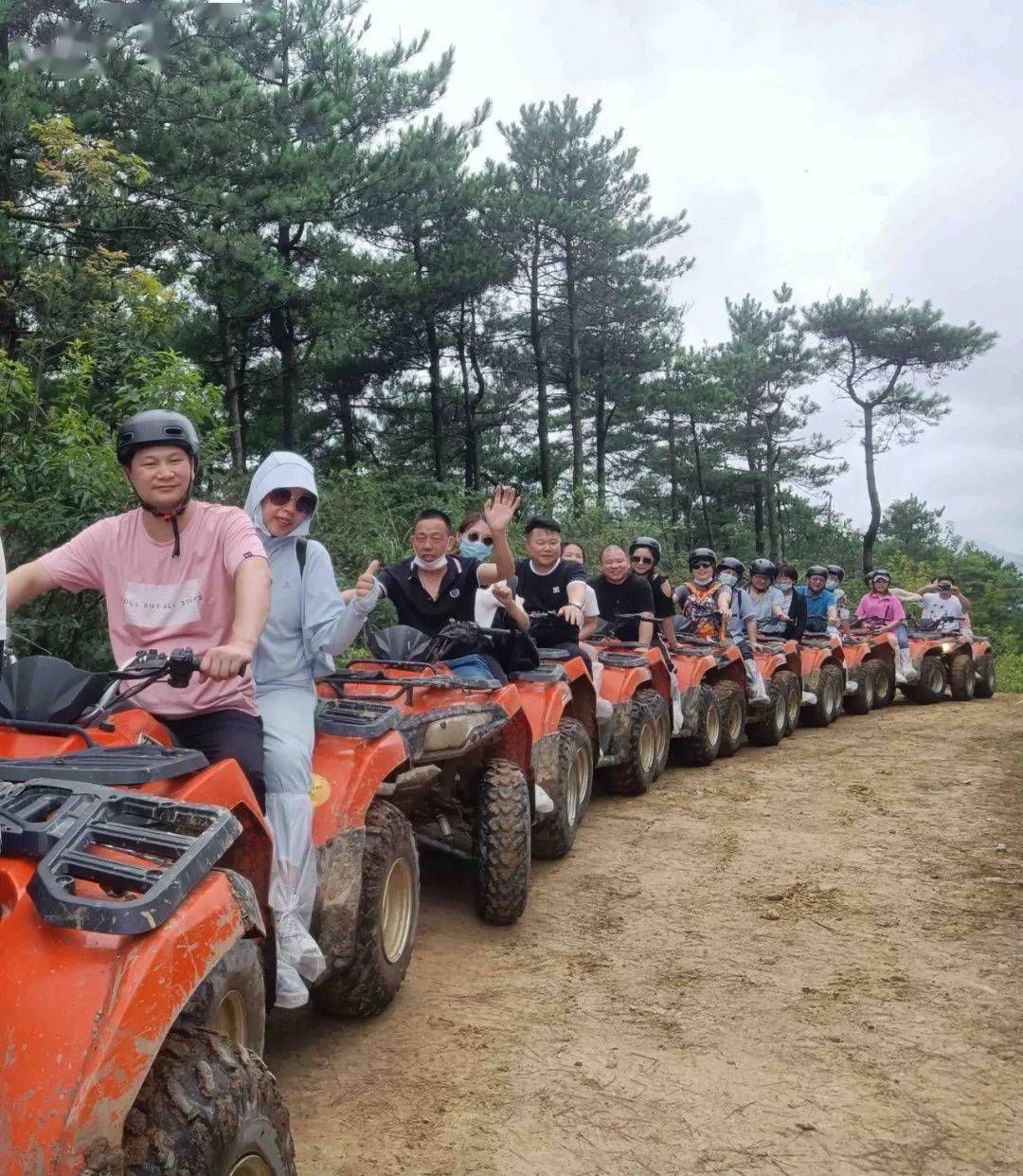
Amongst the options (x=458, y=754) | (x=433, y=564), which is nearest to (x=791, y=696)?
(x=433, y=564)

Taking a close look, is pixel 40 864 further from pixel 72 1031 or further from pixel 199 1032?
pixel 199 1032

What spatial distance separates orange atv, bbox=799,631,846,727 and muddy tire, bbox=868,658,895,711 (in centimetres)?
163

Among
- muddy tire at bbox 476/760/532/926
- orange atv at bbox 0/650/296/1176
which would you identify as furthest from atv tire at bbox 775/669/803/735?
orange atv at bbox 0/650/296/1176

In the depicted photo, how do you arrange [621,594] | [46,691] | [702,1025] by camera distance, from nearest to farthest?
[46,691]
[702,1025]
[621,594]

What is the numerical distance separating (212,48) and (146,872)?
14.6 m

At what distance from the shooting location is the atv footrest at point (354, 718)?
11.6ft

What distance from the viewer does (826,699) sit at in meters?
12.9

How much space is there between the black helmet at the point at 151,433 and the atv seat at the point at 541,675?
3.25 m

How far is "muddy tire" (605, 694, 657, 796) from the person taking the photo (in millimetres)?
7734

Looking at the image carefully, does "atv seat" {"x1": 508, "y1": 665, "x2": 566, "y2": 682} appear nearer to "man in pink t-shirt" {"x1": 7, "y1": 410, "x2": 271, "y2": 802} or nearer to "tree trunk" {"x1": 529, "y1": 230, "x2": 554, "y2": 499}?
"man in pink t-shirt" {"x1": 7, "y1": 410, "x2": 271, "y2": 802}

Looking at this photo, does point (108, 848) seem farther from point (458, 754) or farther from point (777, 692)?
A: point (777, 692)

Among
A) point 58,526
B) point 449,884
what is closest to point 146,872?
point 449,884

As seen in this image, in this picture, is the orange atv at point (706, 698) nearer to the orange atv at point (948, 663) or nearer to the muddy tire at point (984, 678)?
the orange atv at point (948, 663)

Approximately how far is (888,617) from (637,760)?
9.26 m
